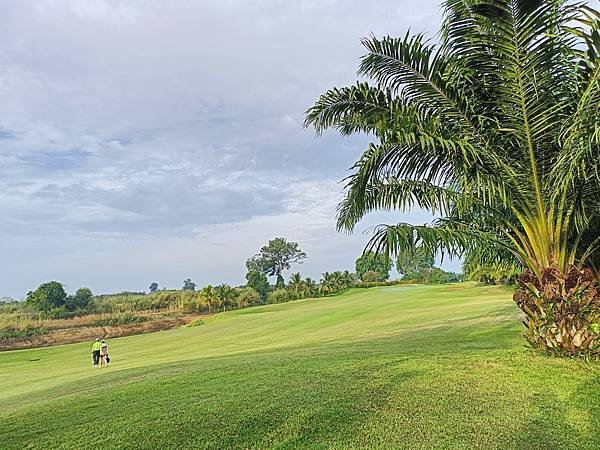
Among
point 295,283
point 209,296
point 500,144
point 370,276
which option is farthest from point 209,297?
point 500,144

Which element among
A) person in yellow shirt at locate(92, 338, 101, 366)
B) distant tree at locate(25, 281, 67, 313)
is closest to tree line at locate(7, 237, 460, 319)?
distant tree at locate(25, 281, 67, 313)

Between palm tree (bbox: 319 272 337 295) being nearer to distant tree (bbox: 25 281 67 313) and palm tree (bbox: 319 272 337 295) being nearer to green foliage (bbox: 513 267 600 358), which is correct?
distant tree (bbox: 25 281 67 313)

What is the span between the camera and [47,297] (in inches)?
2116

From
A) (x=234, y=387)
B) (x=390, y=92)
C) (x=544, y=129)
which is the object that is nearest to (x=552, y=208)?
(x=544, y=129)

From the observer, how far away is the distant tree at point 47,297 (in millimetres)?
52469

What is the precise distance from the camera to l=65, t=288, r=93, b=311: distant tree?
5538cm

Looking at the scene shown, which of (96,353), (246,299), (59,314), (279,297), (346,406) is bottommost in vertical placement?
(346,406)

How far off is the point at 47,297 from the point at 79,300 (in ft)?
16.0

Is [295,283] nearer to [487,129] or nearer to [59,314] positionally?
[59,314]

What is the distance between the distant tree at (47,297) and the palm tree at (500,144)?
171 feet

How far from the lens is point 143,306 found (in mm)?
52469

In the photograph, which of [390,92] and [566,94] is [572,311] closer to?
[566,94]

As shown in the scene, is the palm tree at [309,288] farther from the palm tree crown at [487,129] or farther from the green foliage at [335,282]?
the palm tree crown at [487,129]

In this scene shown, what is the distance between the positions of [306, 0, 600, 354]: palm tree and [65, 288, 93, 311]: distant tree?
178 ft
